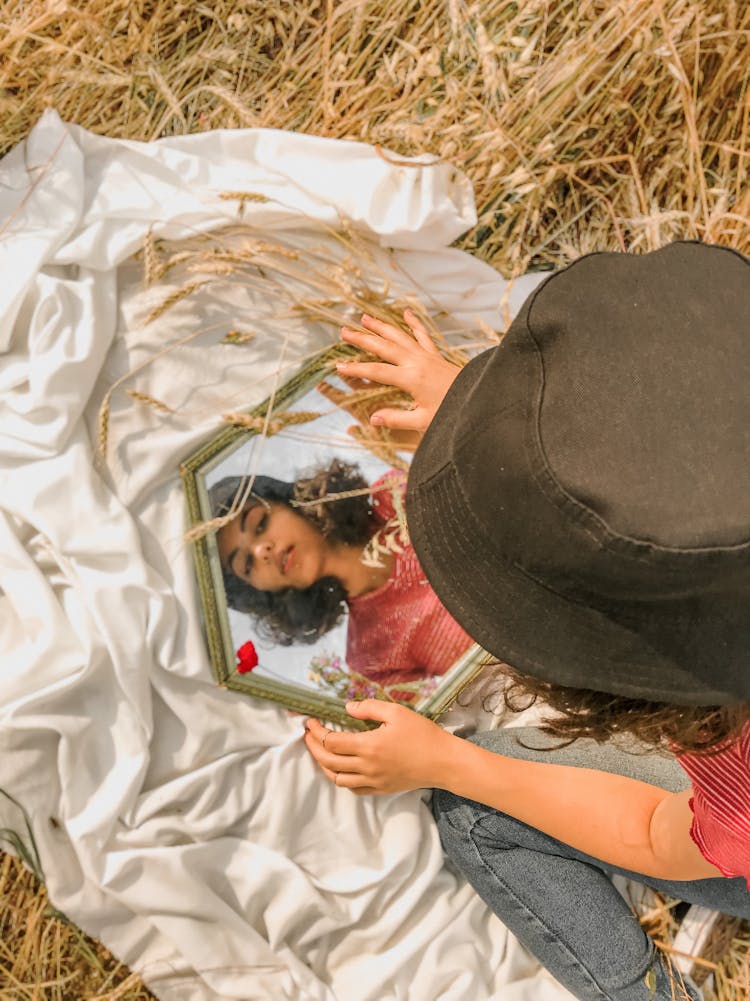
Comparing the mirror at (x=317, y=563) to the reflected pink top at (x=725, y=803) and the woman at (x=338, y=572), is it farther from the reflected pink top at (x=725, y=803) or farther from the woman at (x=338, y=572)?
the reflected pink top at (x=725, y=803)

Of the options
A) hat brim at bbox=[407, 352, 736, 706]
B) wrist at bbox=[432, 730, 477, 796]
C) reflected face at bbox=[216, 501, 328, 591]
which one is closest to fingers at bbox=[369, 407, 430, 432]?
reflected face at bbox=[216, 501, 328, 591]

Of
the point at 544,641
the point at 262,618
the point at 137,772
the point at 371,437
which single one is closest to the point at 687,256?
the point at 544,641

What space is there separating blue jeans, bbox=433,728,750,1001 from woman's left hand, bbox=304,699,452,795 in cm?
13

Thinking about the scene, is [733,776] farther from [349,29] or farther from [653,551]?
[349,29]

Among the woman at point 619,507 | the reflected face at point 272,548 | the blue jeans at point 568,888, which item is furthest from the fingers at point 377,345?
the blue jeans at point 568,888

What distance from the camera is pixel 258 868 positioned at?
128 centimetres

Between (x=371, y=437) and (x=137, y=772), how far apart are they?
61 centimetres

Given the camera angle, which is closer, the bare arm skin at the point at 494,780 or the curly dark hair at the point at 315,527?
the bare arm skin at the point at 494,780

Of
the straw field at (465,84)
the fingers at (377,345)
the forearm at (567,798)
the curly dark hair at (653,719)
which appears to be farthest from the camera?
the straw field at (465,84)

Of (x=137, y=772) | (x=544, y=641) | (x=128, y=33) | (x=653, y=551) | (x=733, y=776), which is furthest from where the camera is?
(x=128, y=33)

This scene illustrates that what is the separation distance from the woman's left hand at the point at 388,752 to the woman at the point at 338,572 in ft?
0.32

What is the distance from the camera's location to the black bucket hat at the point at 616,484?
2.12 feet

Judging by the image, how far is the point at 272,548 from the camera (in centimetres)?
133

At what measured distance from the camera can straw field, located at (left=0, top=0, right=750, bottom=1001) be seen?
1.47 m
